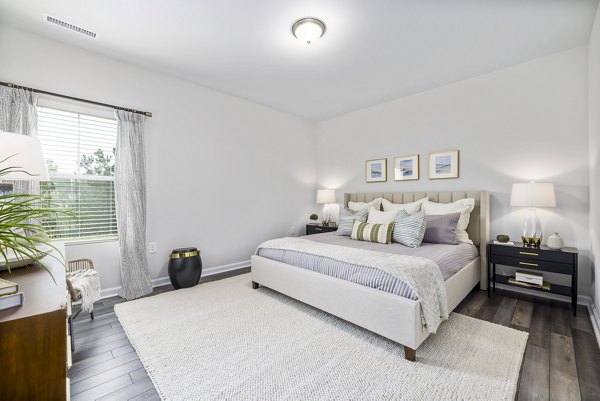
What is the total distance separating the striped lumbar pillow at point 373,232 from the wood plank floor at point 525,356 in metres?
0.99

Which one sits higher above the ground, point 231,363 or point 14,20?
point 14,20

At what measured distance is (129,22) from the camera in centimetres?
242

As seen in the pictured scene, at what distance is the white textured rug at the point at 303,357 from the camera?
Result: 5.17 ft

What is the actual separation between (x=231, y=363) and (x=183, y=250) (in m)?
1.82

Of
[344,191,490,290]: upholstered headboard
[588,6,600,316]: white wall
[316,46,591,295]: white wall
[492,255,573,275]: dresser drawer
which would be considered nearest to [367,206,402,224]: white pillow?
[344,191,490,290]: upholstered headboard

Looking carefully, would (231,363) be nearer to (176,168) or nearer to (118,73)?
(176,168)

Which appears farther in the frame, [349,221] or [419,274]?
[349,221]

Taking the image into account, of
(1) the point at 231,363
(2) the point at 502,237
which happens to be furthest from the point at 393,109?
(1) the point at 231,363

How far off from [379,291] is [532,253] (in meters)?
1.89

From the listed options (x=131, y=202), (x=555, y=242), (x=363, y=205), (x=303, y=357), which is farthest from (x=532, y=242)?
(x=131, y=202)

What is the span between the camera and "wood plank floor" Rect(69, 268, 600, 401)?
1.59 meters

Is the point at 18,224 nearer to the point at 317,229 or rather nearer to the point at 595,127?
the point at 595,127

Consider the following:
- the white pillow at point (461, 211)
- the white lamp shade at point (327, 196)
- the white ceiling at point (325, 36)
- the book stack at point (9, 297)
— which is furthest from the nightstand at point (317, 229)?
the book stack at point (9, 297)

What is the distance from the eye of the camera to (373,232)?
3.19 meters
